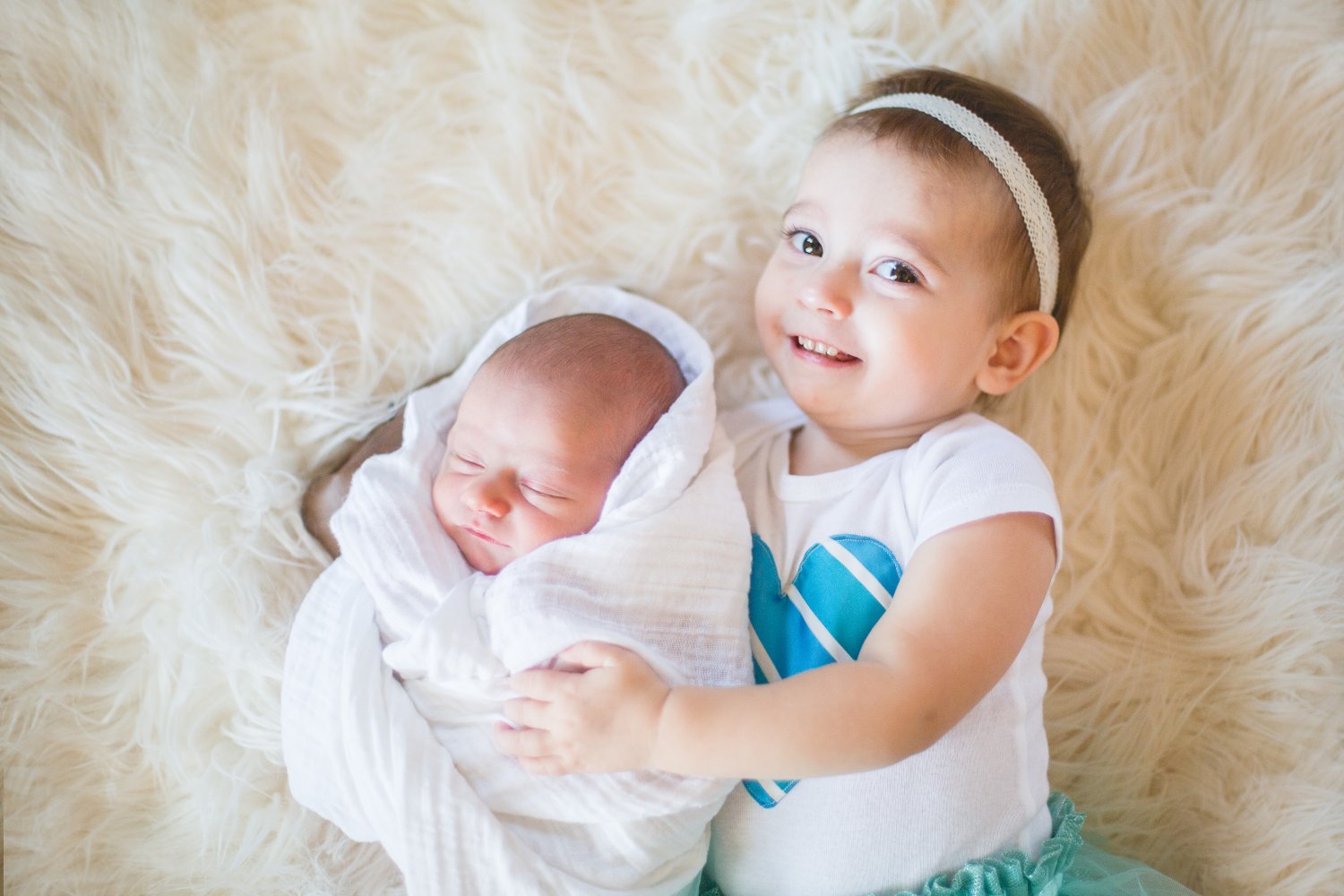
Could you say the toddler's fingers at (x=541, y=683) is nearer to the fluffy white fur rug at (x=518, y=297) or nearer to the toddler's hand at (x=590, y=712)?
the toddler's hand at (x=590, y=712)

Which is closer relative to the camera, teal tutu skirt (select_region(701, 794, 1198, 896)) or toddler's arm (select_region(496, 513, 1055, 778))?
toddler's arm (select_region(496, 513, 1055, 778))

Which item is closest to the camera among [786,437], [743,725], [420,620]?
[743,725]

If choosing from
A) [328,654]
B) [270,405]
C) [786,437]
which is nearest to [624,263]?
[786,437]

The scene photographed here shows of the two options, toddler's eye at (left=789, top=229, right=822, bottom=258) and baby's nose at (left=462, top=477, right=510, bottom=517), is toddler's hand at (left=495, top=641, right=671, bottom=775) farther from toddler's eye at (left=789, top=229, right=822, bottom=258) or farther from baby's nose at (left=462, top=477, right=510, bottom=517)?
toddler's eye at (left=789, top=229, right=822, bottom=258)

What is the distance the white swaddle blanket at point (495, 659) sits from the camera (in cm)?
118

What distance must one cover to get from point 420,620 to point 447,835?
0.26 meters

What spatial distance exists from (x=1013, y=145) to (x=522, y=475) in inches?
31.7

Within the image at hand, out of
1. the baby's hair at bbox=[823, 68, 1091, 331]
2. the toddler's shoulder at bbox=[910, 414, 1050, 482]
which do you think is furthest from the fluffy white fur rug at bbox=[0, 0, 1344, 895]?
the toddler's shoulder at bbox=[910, 414, 1050, 482]

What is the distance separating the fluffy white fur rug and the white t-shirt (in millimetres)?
254

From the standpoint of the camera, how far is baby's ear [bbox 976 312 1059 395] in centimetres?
140

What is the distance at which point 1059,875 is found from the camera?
4.20ft

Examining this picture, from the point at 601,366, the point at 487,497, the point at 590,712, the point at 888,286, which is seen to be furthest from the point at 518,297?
the point at 590,712

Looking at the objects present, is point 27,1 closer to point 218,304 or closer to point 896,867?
point 218,304

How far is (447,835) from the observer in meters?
1.17
